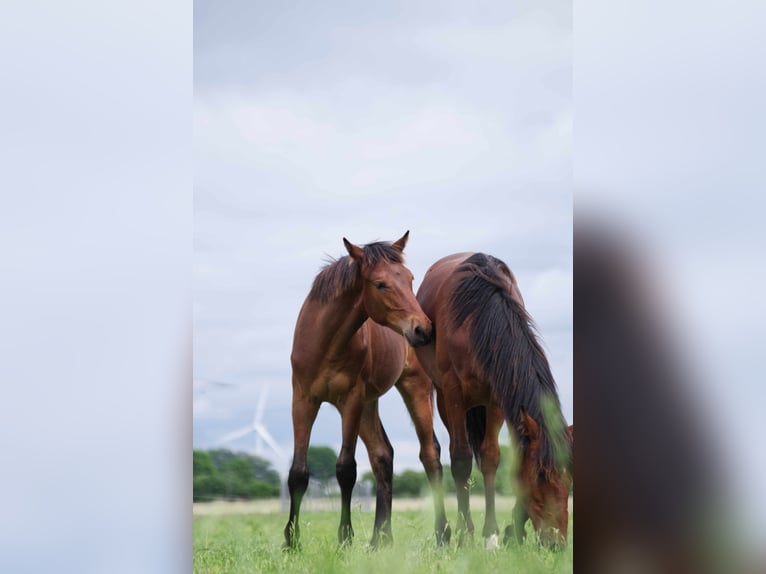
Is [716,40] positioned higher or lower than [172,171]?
higher

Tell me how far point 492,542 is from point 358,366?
0.84 meters

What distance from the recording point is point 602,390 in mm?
3531

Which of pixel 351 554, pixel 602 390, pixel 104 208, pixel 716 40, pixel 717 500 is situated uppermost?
pixel 716 40

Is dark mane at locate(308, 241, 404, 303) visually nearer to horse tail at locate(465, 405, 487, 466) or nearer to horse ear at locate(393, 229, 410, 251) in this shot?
horse ear at locate(393, 229, 410, 251)

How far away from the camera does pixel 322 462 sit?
3.58m

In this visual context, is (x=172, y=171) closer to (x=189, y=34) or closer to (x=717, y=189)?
(x=189, y=34)

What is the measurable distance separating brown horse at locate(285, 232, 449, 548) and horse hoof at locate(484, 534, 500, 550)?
0.18m

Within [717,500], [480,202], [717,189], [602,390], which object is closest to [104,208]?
[480,202]

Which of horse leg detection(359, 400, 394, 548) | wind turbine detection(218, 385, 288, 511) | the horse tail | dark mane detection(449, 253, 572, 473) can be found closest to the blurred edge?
dark mane detection(449, 253, 572, 473)

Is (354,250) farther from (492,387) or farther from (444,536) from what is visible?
(444,536)

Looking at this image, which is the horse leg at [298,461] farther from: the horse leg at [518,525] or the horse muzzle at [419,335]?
the horse leg at [518,525]

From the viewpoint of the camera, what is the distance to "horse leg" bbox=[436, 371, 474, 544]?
3586mm

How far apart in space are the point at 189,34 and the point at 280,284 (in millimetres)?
1092

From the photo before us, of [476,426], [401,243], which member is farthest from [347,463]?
[401,243]
